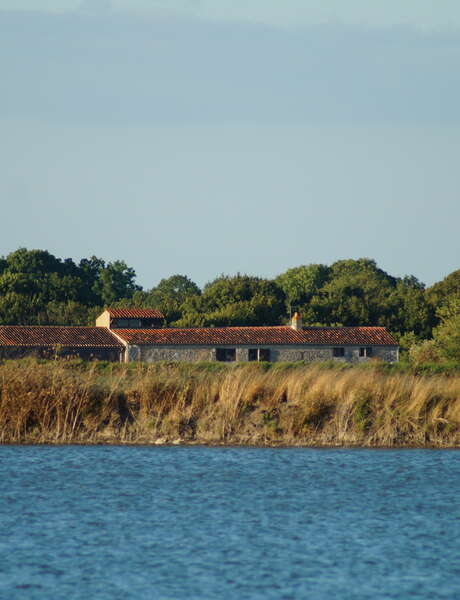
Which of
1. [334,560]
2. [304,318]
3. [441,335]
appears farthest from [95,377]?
[304,318]

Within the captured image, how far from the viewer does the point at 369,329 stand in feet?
313

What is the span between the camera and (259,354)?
3561 inches

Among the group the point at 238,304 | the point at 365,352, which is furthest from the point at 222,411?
the point at 238,304

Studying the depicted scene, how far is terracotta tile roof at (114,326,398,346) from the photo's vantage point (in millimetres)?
89000

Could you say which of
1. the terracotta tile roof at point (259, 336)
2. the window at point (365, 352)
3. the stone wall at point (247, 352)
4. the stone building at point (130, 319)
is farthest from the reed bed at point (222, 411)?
the stone building at point (130, 319)

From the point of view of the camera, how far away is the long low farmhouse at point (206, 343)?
8781cm

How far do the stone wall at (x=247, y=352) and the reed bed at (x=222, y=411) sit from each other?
5020cm

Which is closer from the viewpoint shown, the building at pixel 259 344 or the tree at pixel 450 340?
the tree at pixel 450 340

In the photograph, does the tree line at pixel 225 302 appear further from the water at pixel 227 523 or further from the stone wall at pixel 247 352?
the water at pixel 227 523

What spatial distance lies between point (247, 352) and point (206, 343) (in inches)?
128

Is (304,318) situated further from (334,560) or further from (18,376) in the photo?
(334,560)

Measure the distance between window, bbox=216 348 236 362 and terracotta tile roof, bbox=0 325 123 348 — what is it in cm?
734

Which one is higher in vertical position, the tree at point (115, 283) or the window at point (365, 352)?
the tree at point (115, 283)

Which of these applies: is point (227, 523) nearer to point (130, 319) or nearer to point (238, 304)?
point (130, 319)
